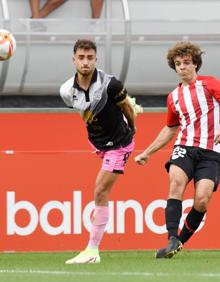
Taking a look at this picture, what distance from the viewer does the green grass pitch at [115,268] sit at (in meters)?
8.00

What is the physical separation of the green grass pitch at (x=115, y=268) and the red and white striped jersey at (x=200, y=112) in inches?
41.7

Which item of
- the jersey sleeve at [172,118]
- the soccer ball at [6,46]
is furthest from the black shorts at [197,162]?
the soccer ball at [6,46]

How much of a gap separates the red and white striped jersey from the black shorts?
0.18 feet

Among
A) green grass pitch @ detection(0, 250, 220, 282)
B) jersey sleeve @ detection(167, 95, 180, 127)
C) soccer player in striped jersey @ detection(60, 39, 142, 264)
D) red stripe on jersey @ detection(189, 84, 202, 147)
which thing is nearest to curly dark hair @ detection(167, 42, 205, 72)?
red stripe on jersey @ detection(189, 84, 202, 147)

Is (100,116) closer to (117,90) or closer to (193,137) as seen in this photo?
(117,90)

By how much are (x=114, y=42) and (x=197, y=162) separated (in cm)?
465

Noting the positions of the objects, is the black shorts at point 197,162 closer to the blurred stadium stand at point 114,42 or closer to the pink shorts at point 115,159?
the pink shorts at point 115,159

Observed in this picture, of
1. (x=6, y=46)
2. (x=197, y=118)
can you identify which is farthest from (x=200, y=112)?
(x=6, y=46)

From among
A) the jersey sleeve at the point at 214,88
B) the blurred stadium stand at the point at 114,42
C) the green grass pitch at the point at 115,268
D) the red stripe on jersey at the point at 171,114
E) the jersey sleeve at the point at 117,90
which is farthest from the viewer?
the blurred stadium stand at the point at 114,42

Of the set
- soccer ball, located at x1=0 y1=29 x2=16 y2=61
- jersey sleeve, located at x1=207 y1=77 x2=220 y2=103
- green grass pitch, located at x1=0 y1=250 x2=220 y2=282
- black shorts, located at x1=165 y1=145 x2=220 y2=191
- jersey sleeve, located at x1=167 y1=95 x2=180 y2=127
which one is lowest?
green grass pitch, located at x1=0 y1=250 x2=220 y2=282

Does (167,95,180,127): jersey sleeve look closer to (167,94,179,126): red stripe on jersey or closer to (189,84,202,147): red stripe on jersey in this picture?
(167,94,179,126): red stripe on jersey

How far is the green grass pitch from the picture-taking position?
8.00 metres

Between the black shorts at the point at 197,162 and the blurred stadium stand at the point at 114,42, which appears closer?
the black shorts at the point at 197,162

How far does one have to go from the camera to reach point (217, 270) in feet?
28.5
